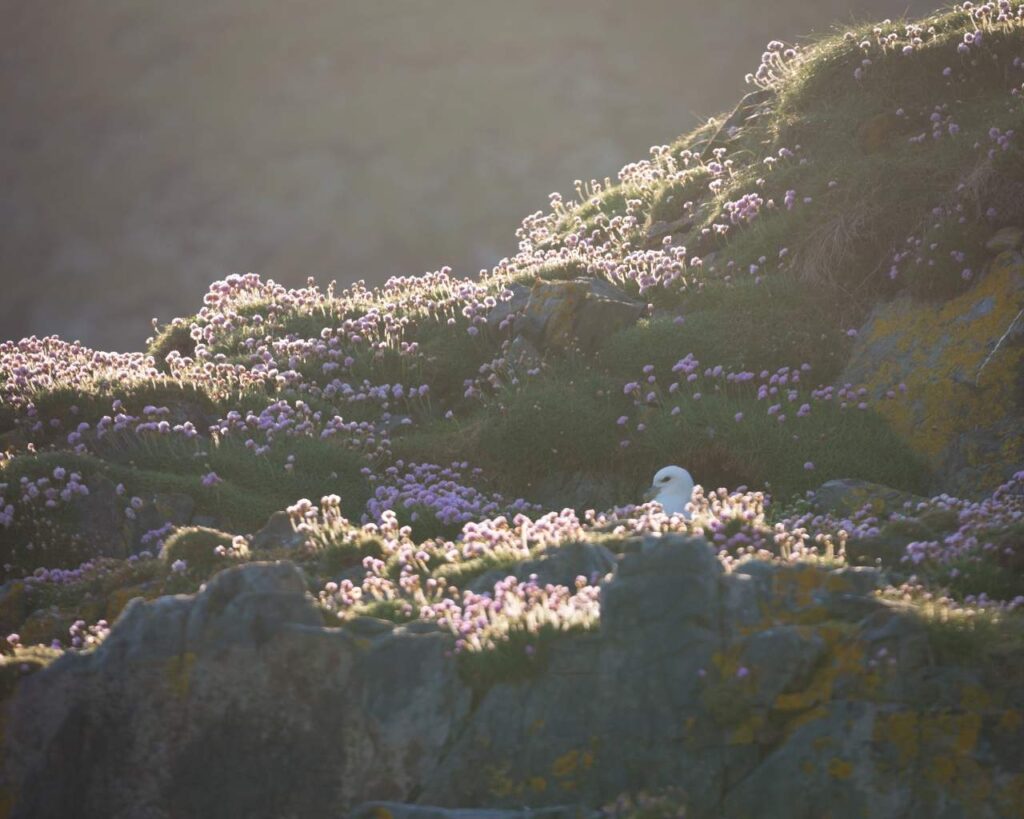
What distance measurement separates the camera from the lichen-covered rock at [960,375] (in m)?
13.3

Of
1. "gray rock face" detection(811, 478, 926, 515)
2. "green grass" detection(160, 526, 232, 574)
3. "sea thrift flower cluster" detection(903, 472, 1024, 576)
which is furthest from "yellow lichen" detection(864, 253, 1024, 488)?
"green grass" detection(160, 526, 232, 574)

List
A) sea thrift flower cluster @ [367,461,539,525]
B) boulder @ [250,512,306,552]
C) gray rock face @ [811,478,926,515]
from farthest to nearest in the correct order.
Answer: sea thrift flower cluster @ [367,461,539,525] < gray rock face @ [811,478,926,515] < boulder @ [250,512,306,552]

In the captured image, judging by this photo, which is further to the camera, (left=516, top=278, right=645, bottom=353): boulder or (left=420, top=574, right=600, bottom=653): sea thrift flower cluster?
(left=516, top=278, right=645, bottom=353): boulder

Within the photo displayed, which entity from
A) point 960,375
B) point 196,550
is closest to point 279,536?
point 196,550

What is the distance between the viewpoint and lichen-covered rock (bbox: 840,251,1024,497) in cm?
1327

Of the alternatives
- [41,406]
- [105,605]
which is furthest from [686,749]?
[41,406]

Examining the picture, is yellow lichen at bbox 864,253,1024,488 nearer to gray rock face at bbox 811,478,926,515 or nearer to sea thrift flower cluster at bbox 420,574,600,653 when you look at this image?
gray rock face at bbox 811,478,926,515

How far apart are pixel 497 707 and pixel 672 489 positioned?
5675 millimetres

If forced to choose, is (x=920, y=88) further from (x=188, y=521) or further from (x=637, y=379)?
(x=188, y=521)

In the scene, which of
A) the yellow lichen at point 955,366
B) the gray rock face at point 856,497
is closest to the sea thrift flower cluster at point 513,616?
the gray rock face at point 856,497

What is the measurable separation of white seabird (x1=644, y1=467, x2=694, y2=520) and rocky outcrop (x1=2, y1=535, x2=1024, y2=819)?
4.83 meters

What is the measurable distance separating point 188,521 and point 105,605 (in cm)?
299

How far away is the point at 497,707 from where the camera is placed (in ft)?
21.9

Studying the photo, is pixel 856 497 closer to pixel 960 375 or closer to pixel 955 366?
pixel 960 375
